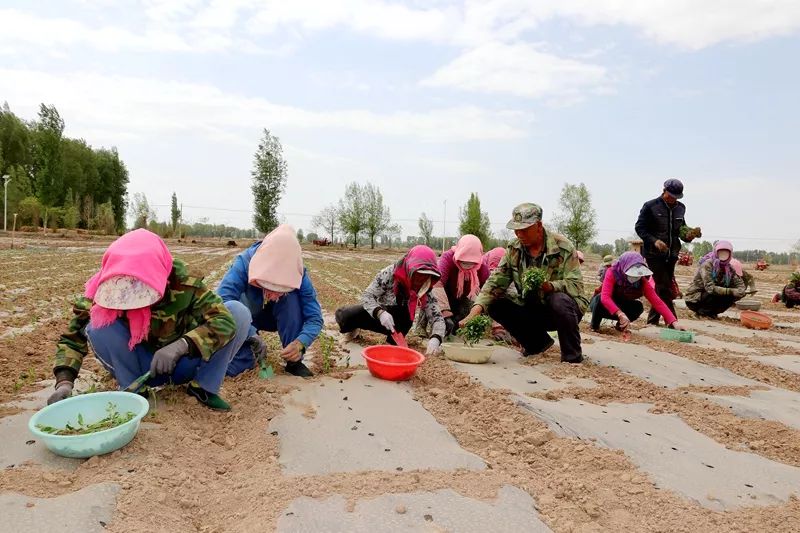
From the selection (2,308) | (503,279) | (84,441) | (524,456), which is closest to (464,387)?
(524,456)

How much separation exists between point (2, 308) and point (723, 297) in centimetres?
908

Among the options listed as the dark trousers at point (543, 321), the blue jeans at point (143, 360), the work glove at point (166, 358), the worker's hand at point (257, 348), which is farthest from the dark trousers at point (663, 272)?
the work glove at point (166, 358)

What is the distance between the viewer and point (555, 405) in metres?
3.09

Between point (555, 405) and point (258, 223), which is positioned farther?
point (258, 223)

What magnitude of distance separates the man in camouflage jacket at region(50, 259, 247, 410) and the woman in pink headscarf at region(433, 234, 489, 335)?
253 cm

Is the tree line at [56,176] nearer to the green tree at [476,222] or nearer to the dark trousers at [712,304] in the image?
the green tree at [476,222]

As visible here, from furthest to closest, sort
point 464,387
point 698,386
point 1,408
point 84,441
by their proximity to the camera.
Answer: point 698,386 < point 464,387 < point 1,408 < point 84,441

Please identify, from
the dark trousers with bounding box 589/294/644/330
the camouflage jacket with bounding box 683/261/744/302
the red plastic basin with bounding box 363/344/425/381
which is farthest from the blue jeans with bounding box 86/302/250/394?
the camouflage jacket with bounding box 683/261/744/302

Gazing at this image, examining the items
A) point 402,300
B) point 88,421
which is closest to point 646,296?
point 402,300

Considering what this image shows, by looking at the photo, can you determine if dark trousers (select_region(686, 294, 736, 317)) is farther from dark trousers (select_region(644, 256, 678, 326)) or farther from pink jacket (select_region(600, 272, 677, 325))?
pink jacket (select_region(600, 272, 677, 325))

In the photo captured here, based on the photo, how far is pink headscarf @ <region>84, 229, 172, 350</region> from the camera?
7.50ft

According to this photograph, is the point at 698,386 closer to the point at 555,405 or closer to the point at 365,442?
the point at 555,405

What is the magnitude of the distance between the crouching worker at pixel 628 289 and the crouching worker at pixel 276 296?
318cm

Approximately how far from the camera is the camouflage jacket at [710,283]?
737 cm
